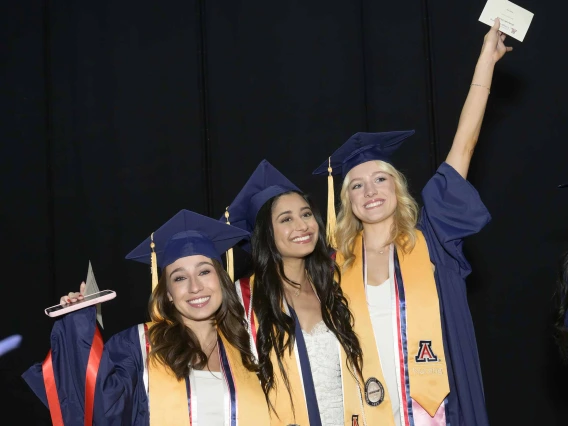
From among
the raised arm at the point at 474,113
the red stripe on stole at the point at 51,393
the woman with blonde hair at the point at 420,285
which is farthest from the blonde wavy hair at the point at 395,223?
the red stripe on stole at the point at 51,393

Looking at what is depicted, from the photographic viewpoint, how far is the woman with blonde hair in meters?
2.78

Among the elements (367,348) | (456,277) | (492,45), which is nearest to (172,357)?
(367,348)

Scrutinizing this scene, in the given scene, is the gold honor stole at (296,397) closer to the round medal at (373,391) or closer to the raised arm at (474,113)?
the round medal at (373,391)

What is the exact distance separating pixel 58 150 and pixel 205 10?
112 cm

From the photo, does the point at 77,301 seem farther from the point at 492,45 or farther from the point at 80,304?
the point at 492,45

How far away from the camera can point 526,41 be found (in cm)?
414

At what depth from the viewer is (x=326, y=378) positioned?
280cm

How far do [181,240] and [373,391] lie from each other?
0.87 meters

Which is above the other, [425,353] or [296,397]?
[425,353]

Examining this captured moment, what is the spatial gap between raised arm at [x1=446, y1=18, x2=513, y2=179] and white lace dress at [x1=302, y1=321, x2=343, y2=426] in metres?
0.81

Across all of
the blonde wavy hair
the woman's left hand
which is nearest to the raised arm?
the woman's left hand

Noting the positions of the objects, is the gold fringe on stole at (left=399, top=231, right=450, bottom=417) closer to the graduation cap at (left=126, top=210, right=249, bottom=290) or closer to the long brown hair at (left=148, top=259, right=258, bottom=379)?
the long brown hair at (left=148, top=259, right=258, bottom=379)

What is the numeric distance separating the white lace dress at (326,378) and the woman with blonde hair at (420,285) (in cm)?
10

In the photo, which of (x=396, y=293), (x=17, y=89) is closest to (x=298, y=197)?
(x=396, y=293)
